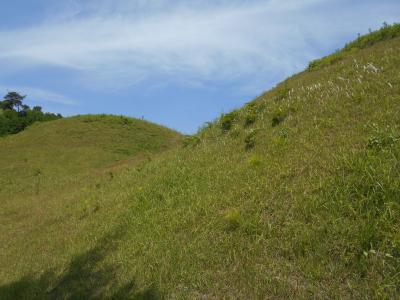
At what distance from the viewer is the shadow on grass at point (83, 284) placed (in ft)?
22.8

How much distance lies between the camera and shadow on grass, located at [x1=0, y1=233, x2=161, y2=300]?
22.8 ft

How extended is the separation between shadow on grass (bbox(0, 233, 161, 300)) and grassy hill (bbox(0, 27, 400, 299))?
31 mm

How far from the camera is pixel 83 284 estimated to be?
7.80m

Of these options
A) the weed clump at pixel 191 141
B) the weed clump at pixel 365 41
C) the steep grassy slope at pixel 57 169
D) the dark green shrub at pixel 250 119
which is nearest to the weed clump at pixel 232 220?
the steep grassy slope at pixel 57 169

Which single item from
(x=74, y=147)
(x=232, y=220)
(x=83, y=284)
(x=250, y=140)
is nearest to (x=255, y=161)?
(x=250, y=140)

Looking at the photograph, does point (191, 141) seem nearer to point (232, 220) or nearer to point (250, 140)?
point (250, 140)

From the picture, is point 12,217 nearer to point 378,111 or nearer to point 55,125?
point 378,111

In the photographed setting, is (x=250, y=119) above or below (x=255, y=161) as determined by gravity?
above

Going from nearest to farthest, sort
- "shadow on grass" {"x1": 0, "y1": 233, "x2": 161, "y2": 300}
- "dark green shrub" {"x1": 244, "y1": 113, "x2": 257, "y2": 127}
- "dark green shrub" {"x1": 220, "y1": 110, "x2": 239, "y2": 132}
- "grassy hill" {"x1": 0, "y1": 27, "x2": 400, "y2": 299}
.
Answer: "grassy hill" {"x1": 0, "y1": 27, "x2": 400, "y2": 299} → "shadow on grass" {"x1": 0, "y1": 233, "x2": 161, "y2": 300} → "dark green shrub" {"x1": 244, "y1": 113, "x2": 257, "y2": 127} → "dark green shrub" {"x1": 220, "y1": 110, "x2": 239, "y2": 132}

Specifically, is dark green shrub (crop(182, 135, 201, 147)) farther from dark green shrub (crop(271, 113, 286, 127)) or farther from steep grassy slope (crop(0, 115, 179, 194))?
steep grassy slope (crop(0, 115, 179, 194))

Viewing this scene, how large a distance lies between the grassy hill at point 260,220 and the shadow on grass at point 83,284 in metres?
0.03

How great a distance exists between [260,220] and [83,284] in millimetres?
3301

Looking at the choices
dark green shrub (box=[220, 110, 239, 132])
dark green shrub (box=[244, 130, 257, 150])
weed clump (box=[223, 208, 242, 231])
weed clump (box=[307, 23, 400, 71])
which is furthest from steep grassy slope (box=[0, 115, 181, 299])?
weed clump (box=[307, 23, 400, 71])

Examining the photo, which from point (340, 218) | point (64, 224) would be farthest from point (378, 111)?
point (64, 224)
